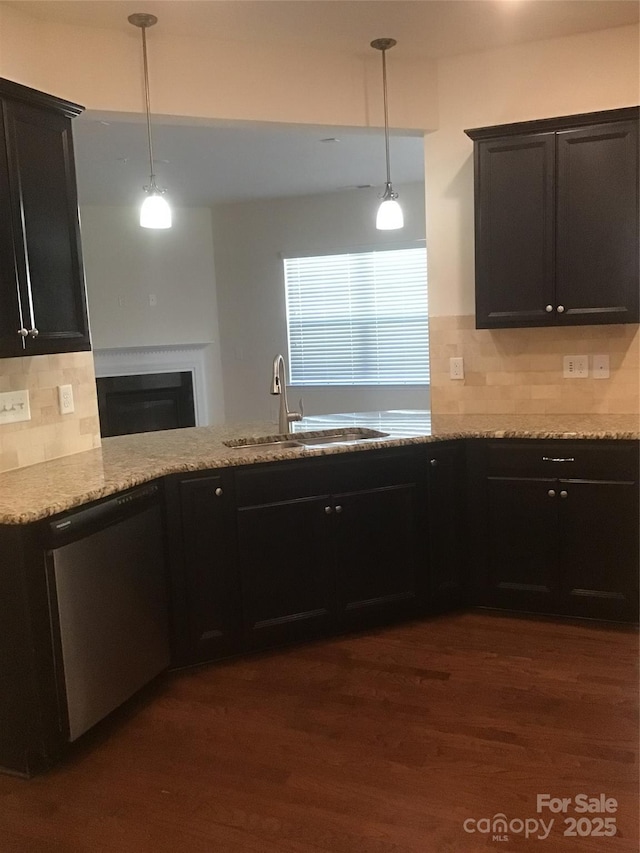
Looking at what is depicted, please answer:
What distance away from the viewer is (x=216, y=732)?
2.56 metres

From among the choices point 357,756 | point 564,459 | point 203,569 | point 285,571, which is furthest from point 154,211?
point 357,756

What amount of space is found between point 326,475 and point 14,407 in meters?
1.29

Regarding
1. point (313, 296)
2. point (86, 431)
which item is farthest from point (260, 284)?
point (86, 431)

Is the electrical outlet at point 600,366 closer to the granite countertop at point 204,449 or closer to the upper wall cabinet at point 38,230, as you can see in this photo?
the granite countertop at point 204,449

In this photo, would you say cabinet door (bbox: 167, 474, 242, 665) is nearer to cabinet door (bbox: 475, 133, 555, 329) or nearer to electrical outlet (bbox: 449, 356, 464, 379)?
electrical outlet (bbox: 449, 356, 464, 379)

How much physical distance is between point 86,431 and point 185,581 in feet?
2.94

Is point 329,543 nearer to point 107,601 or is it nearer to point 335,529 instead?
point 335,529

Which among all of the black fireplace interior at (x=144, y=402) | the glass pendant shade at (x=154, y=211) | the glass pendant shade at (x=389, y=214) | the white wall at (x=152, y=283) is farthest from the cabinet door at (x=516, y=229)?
the black fireplace interior at (x=144, y=402)

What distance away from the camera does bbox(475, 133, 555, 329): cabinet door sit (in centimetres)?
339

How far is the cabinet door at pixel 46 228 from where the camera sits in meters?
2.63

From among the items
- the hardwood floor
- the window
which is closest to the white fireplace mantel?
the window

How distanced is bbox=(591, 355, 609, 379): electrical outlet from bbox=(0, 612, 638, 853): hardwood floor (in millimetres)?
1256

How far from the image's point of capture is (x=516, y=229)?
11.3 feet

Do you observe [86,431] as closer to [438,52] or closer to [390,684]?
[390,684]
